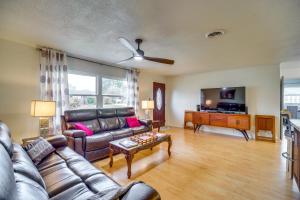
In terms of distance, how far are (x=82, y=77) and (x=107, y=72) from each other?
76 cm

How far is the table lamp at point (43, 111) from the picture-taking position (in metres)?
2.63

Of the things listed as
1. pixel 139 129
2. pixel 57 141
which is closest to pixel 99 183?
pixel 57 141

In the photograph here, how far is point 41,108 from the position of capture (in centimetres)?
265

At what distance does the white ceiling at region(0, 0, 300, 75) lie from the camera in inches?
70.2

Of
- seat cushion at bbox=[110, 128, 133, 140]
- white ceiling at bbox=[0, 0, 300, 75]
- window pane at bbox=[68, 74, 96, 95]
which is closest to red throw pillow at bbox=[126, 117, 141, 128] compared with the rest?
seat cushion at bbox=[110, 128, 133, 140]

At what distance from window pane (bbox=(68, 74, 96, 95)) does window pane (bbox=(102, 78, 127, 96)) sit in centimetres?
33

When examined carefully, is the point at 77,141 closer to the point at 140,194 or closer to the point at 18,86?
the point at 18,86

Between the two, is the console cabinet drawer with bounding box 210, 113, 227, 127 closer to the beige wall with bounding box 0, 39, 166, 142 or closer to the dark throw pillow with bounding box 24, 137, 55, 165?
the dark throw pillow with bounding box 24, 137, 55, 165

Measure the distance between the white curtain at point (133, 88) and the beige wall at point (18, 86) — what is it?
2.52m

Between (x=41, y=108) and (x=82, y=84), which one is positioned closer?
(x=41, y=108)

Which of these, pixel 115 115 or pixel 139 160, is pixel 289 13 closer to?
pixel 139 160

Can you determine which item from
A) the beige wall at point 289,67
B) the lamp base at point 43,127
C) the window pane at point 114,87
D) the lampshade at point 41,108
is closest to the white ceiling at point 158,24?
the beige wall at point 289,67

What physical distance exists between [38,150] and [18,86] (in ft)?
6.03

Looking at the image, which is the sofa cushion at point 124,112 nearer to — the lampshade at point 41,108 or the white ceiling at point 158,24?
the white ceiling at point 158,24
